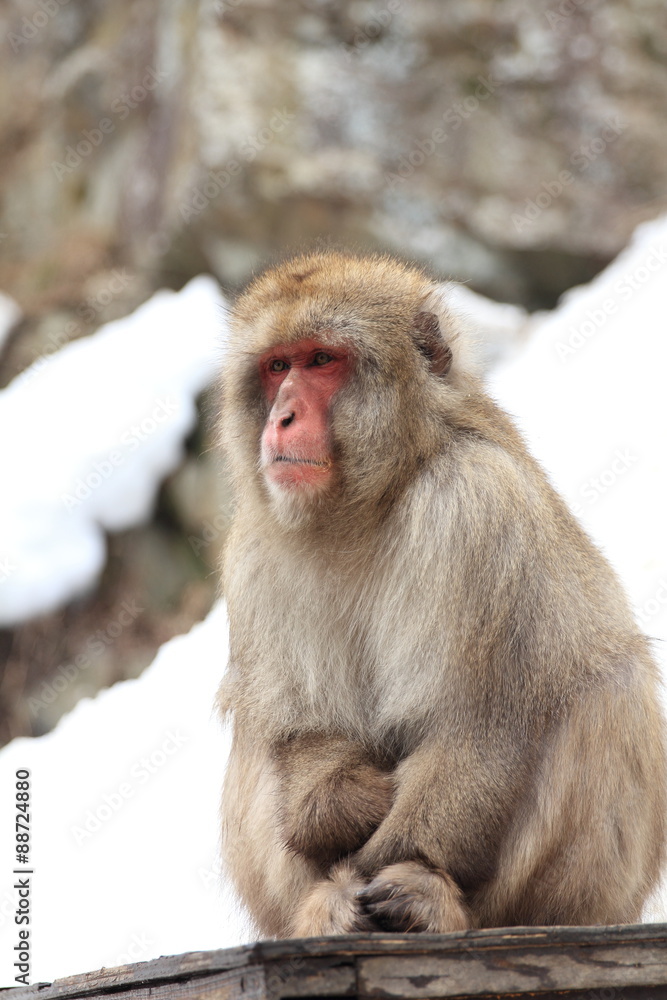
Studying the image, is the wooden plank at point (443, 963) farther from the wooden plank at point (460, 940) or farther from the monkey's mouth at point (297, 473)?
the monkey's mouth at point (297, 473)

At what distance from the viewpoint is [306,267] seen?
3271mm

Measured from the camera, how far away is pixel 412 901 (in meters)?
2.57

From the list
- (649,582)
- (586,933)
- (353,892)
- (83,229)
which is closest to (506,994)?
(586,933)

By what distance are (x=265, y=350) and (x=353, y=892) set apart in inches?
54.0

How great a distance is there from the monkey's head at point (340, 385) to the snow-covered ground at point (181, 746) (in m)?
1.45

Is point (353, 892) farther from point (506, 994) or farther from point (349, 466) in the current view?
point (349, 466)

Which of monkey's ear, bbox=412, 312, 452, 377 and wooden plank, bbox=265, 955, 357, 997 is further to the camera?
monkey's ear, bbox=412, 312, 452, 377

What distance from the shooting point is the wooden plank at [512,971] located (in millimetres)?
2188

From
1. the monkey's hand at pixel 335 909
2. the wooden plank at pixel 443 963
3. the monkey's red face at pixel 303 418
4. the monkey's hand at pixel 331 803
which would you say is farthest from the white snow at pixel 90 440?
the wooden plank at pixel 443 963

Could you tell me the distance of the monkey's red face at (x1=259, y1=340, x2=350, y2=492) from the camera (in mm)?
2908

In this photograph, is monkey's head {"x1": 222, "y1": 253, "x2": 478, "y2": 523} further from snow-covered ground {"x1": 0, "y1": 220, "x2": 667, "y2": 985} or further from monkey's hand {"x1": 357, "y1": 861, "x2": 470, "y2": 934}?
snow-covered ground {"x1": 0, "y1": 220, "x2": 667, "y2": 985}

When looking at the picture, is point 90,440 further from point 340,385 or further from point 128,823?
point 340,385

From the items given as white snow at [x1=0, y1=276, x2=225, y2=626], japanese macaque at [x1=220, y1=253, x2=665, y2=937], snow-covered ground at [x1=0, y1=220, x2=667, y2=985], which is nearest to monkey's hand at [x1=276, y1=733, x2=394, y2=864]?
japanese macaque at [x1=220, y1=253, x2=665, y2=937]

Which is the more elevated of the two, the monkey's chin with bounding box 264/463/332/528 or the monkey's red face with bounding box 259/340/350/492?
the monkey's red face with bounding box 259/340/350/492
